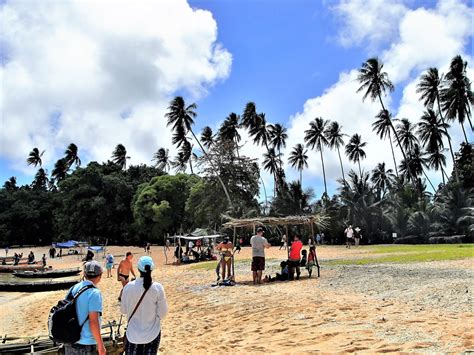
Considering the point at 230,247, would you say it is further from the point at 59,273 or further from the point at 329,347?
the point at 59,273

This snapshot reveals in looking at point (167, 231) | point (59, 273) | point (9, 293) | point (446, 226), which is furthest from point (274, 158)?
point (9, 293)

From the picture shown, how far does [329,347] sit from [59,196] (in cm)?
6641

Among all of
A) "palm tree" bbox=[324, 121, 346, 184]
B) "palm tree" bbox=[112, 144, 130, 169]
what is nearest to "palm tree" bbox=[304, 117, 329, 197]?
"palm tree" bbox=[324, 121, 346, 184]

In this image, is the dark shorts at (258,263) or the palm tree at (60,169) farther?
the palm tree at (60,169)

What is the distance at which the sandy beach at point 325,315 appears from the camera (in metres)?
6.82

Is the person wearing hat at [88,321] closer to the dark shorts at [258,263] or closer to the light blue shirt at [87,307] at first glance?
the light blue shirt at [87,307]

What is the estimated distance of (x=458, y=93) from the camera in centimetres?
4341

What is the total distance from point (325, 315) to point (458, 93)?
41440mm

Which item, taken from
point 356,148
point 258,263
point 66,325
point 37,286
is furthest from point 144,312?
point 356,148

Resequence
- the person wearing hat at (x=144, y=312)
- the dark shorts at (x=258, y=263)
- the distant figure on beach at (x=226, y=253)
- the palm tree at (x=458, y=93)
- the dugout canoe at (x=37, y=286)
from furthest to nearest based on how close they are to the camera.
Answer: the palm tree at (x=458, y=93)
the dugout canoe at (x=37, y=286)
the distant figure on beach at (x=226, y=253)
the dark shorts at (x=258, y=263)
the person wearing hat at (x=144, y=312)

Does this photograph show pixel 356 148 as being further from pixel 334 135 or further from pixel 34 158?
pixel 34 158

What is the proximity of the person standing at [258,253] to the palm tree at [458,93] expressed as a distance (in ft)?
121

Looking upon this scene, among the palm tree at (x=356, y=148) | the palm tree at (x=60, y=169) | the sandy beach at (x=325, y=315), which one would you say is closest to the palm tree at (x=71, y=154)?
the palm tree at (x=60, y=169)

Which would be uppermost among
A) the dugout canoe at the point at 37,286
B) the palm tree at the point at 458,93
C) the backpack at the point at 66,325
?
the palm tree at the point at 458,93
